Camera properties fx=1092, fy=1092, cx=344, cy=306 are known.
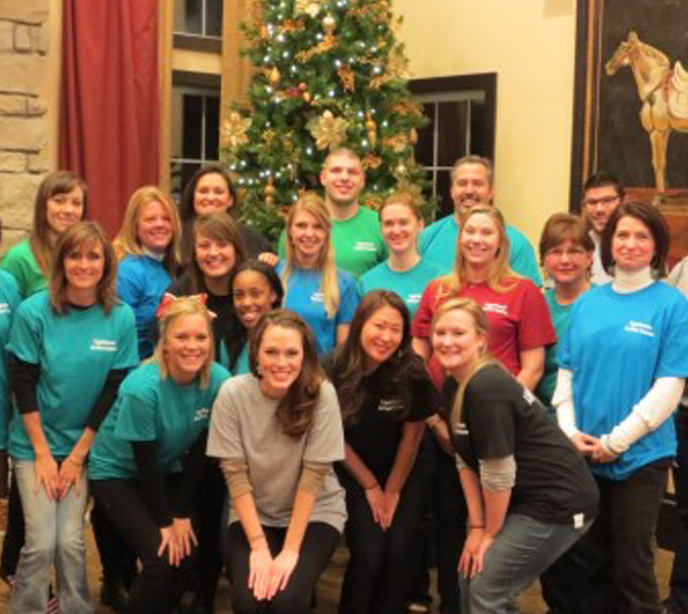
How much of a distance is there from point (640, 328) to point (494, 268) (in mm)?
622

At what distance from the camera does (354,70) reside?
7.50 meters

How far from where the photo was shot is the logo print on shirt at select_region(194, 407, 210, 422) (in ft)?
12.7

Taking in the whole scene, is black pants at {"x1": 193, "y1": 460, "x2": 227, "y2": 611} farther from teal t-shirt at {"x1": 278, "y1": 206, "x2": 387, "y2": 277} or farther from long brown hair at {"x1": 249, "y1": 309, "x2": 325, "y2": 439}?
teal t-shirt at {"x1": 278, "y1": 206, "x2": 387, "y2": 277}

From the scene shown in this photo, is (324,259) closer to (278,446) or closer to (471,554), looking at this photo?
(278,446)

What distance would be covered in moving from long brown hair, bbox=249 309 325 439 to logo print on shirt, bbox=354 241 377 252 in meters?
1.27

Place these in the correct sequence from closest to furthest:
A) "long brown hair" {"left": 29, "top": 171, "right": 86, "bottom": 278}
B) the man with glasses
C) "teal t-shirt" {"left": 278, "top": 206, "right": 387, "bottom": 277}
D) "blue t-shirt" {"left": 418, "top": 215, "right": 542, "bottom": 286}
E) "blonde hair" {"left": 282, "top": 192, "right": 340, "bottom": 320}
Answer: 1. "long brown hair" {"left": 29, "top": 171, "right": 86, "bottom": 278}
2. "blonde hair" {"left": 282, "top": 192, "right": 340, "bottom": 320}
3. "blue t-shirt" {"left": 418, "top": 215, "right": 542, "bottom": 286}
4. the man with glasses
5. "teal t-shirt" {"left": 278, "top": 206, "right": 387, "bottom": 277}

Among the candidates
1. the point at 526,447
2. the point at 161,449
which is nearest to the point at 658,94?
the point at 526,447

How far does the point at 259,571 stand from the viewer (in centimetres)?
355

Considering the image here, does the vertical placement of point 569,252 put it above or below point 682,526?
above

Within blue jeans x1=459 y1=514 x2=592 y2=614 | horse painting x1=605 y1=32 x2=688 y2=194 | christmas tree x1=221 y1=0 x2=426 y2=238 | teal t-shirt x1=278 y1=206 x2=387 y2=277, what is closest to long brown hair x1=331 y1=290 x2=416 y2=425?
blue jeans x1=459 y1=514 x2=592 y2=614

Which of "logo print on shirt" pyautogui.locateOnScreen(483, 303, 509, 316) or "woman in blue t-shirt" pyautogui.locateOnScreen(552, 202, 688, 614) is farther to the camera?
A: "logo print on shirt" pyautogui.locateOnScreen(483, 303, 509, 316)

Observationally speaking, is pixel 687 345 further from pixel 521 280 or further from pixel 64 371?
pixel 64 371

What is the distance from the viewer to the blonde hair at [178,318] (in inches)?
148

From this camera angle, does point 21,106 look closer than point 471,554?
No
